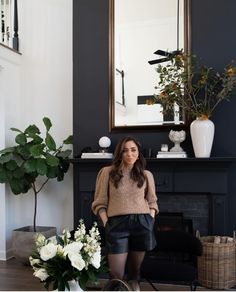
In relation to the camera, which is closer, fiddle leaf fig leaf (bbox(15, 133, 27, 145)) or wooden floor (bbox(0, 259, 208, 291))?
wooden floor (bbox(0, 259, 208, 291))

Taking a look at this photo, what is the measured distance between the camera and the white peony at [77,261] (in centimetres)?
146

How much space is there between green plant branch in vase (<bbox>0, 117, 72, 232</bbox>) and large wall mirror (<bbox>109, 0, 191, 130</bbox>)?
764mm

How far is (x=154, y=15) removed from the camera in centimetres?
411

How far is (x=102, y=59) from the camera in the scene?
4.22 metres

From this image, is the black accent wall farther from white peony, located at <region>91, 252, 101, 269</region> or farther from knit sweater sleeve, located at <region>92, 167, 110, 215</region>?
white peony, located at <region>91, 252, 101, 269</region>

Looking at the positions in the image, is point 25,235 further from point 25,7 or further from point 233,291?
point 25,7

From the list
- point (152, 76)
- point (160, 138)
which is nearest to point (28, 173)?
point (160, 138)

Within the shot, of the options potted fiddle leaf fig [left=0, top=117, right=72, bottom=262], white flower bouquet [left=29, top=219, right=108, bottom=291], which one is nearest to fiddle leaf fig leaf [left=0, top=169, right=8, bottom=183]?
potted fiddle leaf fig [left=0, top=117, right=72, bottom=262]

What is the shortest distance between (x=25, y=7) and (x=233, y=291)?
4350 millimetres

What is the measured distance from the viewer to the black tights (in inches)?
94.3

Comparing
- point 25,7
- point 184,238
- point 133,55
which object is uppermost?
point 25,7

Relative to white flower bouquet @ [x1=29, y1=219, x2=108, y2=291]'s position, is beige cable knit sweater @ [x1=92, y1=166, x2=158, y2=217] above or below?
above

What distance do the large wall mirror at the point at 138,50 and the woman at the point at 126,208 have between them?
1.64 m

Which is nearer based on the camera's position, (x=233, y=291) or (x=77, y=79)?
(x=233, y=291)
